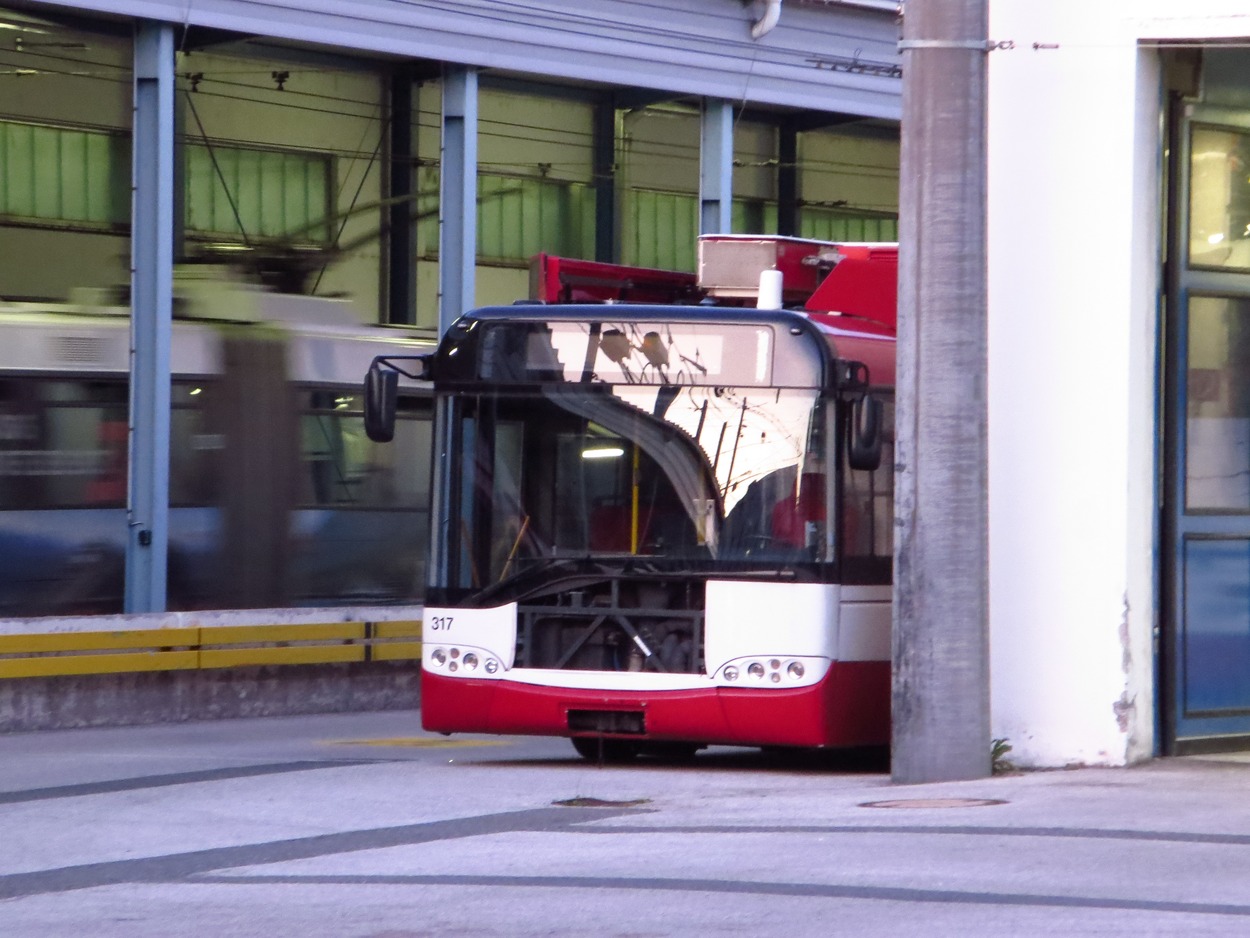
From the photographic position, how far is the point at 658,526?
12.8m

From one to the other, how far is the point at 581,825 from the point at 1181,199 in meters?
4.77

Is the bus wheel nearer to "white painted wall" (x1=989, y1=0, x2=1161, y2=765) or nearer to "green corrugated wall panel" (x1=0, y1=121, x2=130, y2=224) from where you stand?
"white painted wall" (x1=989, y1=0, x2=1161, y2=765)

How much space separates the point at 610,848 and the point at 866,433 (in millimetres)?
3630

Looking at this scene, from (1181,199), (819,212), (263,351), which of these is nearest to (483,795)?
(1181,199)

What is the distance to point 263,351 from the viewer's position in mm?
21125

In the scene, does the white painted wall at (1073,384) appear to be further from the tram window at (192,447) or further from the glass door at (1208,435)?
the tram window at (192,447)

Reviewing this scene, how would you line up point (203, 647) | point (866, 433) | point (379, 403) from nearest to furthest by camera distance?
point (866, 433) → point (379, 403) → point (203, 647)

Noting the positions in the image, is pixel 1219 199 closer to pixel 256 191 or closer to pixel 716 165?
pixel 716 165

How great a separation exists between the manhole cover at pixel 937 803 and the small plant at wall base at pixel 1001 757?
119cm

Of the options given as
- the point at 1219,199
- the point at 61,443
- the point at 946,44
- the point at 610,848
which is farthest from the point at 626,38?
the point at 610,848

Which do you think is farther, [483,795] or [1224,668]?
[1224,668]

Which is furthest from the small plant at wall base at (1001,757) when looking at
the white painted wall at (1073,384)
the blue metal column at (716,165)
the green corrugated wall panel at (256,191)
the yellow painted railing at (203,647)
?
the green corrugated wall panel at (256,191)

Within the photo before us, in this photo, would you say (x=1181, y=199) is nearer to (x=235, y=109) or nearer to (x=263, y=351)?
(x=263, y=351)

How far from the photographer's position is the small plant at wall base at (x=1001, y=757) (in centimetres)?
1199
